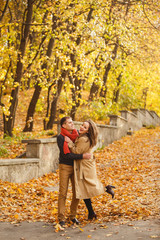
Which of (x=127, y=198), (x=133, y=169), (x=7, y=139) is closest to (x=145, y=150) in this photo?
(x=133, y=169)

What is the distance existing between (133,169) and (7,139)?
16.5ft

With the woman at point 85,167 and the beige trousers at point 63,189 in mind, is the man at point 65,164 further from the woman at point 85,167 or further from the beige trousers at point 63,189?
the woman at point 85,167

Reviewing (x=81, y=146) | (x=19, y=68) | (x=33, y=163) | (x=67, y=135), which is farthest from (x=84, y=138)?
(x=19, y=68)

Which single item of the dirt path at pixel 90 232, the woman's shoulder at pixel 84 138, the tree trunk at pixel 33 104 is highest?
the tree trunk at pixel 33 104

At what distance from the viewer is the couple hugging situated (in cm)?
587

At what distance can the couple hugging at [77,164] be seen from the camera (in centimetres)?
587

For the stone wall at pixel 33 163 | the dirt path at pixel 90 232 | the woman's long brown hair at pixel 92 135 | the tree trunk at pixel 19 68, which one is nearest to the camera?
the dirt path at pixel 90 232

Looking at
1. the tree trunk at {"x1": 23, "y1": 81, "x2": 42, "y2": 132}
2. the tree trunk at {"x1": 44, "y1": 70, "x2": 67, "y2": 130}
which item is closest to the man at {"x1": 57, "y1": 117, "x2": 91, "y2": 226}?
the tree trunk at {"x1": 44, "y1": 70, "x2": 67, "y2": 130}

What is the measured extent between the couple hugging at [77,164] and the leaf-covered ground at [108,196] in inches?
23.6

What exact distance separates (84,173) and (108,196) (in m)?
2.79

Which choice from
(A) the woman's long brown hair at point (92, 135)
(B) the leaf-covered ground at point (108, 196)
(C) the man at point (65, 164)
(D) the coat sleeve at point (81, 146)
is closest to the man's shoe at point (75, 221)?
(C) the man at point (65, 164)

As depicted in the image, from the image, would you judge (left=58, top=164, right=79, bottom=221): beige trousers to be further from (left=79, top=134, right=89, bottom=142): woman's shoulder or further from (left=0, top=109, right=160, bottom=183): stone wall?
(left=0, top=109, right=160, bottom=183): stone wall

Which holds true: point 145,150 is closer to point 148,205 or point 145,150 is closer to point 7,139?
point 7,139

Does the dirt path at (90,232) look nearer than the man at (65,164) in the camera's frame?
Yes
